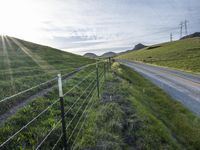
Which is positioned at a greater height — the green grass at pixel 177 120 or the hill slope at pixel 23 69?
the hill slope at pixel 23 69

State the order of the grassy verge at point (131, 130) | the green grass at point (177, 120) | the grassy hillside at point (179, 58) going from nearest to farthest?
the grassy verge at point (131, 130) → the green grass at point (177, 120) → the grassy hillside at point (179, 58)

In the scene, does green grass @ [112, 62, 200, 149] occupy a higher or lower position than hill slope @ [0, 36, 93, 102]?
lower

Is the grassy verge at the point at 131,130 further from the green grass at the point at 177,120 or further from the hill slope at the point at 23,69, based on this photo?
the hill slope at the point at 23,69

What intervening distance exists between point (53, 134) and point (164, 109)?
7.94m

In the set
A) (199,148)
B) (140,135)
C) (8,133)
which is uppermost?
(8,133)

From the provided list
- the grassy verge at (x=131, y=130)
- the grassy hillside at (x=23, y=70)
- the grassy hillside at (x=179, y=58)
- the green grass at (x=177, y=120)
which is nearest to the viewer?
the grassy verge at (x=131, y=130)

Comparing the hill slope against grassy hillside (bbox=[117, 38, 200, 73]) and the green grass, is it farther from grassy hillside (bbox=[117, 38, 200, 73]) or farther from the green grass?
grassy hillside (bbox=[117, 38, 200, 73])

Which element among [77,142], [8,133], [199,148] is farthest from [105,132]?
[199,148]

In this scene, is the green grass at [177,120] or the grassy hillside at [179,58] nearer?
the green grass at [177,120]

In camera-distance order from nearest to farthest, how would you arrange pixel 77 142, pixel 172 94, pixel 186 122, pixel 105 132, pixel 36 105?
pixel 77 142 < pixel 105 132 < pixel 36 105 < pixel 186 122 < pixel 172 94

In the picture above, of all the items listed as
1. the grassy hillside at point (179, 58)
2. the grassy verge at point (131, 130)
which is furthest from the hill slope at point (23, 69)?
the grassy hillside at point (179, 58)

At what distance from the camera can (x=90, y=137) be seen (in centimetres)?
670

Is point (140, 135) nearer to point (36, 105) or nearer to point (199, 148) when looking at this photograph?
point (199, 148)

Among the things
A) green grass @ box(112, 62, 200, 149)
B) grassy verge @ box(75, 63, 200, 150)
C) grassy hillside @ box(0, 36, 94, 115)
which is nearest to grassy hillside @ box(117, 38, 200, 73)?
grassy hillside @ box(0, 36, 94, 115)
